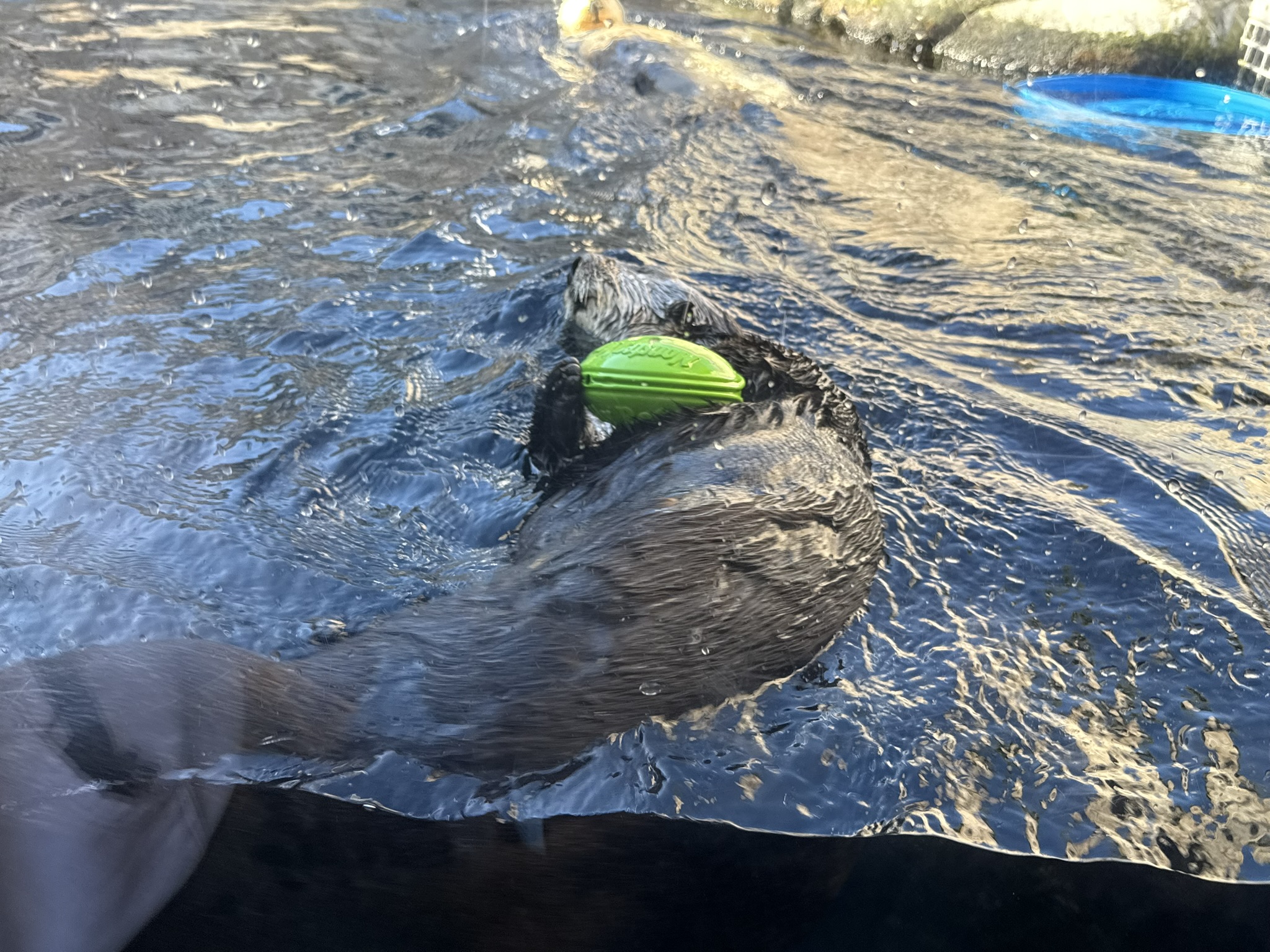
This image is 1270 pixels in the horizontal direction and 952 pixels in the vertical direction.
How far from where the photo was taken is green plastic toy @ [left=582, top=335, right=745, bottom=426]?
3.39 meters

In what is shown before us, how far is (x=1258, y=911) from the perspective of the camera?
2.07 metres

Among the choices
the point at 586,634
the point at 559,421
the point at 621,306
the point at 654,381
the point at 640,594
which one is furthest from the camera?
the point at 621,306

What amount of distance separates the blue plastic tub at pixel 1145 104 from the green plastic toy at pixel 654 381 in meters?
5.09

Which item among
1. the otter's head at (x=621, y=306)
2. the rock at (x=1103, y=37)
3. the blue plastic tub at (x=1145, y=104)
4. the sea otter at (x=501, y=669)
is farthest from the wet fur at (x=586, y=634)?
the rock at (x=1103, y=37)

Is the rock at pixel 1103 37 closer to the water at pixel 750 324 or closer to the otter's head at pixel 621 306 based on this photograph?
the water at pixel 750 324

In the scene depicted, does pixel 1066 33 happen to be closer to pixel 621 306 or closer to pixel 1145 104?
pixel 1145 104

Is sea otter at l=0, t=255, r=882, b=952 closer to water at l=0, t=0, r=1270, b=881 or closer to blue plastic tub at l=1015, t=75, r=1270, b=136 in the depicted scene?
water at l=0, t=0, r=1270, b=881

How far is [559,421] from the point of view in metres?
3.64

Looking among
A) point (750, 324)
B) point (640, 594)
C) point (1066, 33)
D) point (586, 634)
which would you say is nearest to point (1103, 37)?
point (1066, 33)

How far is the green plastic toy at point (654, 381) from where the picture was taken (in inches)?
133

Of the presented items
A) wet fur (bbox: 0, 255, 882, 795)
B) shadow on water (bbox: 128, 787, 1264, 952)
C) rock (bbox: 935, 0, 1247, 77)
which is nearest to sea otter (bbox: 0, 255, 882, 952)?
wet fur (bbox: 0, 255, 882, 795)

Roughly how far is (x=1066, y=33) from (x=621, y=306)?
6.63 meters

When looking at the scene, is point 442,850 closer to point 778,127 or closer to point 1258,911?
point 1258,911

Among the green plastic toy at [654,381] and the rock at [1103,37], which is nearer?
the green plastic toy at [654,381]
